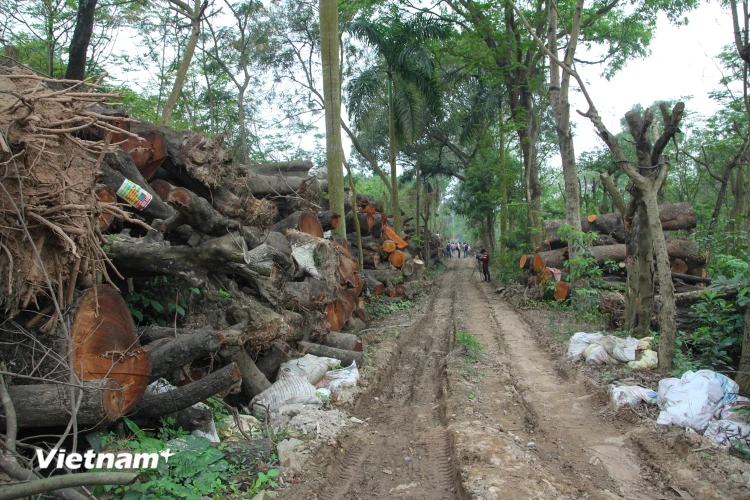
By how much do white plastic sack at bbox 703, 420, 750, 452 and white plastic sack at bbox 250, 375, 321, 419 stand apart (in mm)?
4035

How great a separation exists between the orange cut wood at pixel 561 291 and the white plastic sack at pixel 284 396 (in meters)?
9.39

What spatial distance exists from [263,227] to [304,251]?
780mm

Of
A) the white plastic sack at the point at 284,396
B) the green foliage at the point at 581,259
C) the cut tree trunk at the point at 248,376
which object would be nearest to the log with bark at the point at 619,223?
the green foliage at the point at 581,259

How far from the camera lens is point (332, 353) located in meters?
7.18

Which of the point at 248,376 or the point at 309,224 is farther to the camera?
the point at 309,224

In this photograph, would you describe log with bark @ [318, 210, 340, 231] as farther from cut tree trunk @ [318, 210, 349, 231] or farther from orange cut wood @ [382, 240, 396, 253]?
orange cut wood @ [382, 240, 396, 253]

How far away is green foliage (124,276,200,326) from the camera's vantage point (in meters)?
5.29

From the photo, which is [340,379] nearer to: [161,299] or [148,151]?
[161,299]

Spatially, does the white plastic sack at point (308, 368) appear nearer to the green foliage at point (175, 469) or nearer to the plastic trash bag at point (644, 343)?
the green foliage at point (175, 469)

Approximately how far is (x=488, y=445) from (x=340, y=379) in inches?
93.1

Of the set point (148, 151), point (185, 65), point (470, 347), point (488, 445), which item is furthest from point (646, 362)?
point (185, 65)

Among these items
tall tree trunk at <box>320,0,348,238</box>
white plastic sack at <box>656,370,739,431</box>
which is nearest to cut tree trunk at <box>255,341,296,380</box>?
white plastic sack at <box>656,370,739,431</box>

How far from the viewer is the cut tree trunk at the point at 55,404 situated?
326 cm

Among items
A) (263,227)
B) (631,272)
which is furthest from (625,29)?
(263,227)
